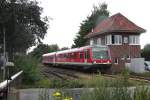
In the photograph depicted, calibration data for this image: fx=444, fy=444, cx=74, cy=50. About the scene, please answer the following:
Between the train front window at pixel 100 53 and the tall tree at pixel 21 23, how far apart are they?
232 inches

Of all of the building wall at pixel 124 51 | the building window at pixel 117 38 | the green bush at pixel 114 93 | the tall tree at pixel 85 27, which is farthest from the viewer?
the tall tree at pixel 85 27

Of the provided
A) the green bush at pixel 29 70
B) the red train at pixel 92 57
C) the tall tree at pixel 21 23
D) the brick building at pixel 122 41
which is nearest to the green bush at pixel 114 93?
the green bush at pixel 29 70

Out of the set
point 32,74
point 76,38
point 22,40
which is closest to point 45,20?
point 22,40

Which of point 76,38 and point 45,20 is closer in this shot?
point 45,20

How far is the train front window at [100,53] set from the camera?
46.0 meters

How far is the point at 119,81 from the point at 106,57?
1610 inches

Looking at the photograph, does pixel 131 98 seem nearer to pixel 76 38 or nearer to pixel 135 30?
pixel 135 30

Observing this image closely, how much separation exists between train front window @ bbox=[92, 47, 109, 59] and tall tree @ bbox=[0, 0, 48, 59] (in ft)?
19.4

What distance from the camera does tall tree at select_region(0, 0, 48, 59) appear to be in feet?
124

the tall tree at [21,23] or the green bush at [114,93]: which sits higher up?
the tall tree at [21,23]

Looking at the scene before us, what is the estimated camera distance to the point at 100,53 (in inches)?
1853

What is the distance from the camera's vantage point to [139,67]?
49.1 metres

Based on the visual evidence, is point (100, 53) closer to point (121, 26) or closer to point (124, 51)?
point (124, 51)

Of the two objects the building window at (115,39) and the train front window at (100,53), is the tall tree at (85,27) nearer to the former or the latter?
the building window at (115,39)
